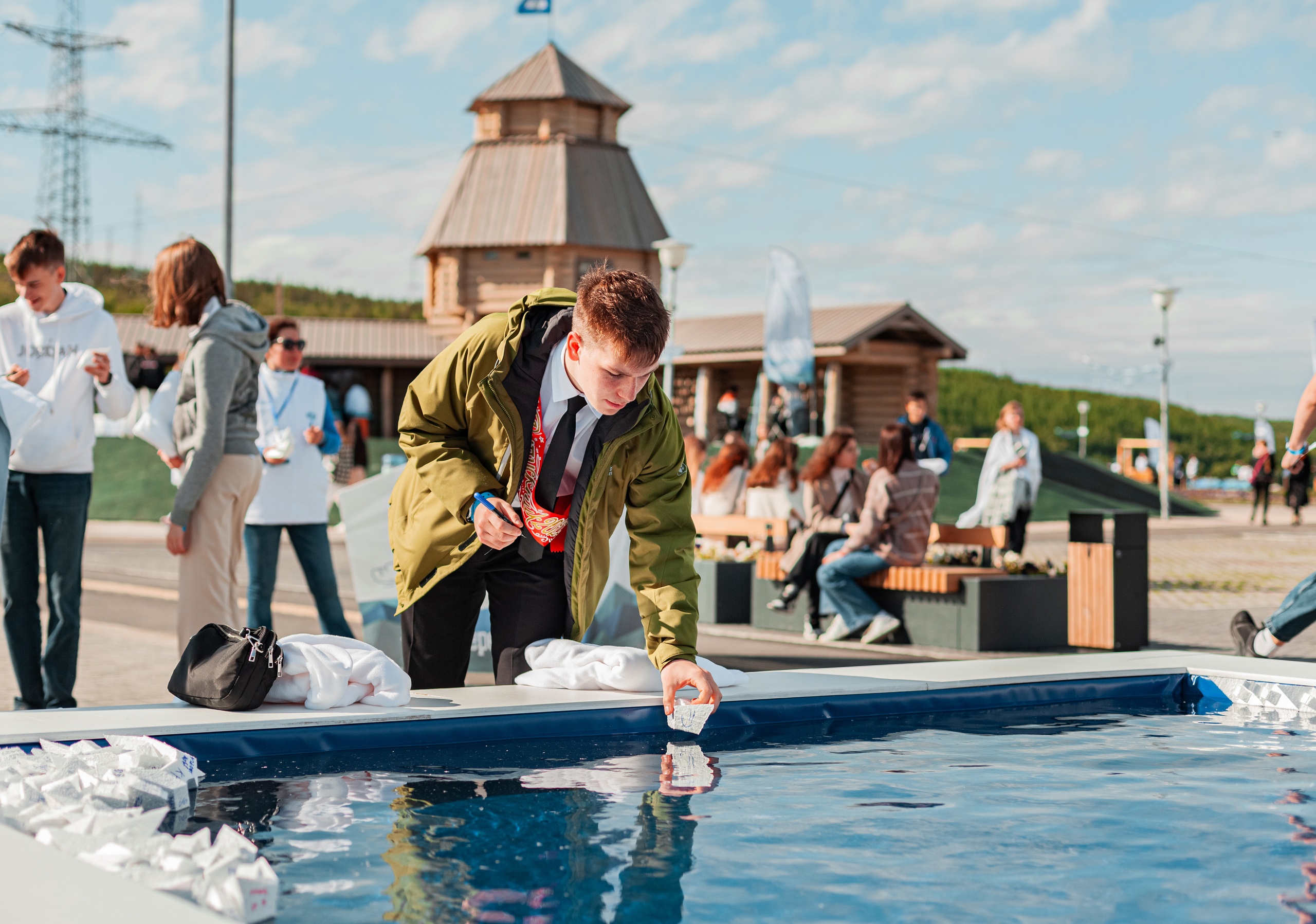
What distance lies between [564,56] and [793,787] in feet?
129

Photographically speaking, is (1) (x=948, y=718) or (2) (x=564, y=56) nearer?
(1) (x=948, y=718)

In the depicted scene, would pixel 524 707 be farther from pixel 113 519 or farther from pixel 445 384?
pixel 113 519

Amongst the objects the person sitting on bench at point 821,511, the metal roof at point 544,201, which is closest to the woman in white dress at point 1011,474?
the person sitting on bench at point 821,511

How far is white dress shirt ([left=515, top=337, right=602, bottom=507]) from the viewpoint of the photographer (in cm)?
370

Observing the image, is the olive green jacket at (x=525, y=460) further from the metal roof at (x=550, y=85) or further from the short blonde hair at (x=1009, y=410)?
the metal roof at (x=550, y=85)

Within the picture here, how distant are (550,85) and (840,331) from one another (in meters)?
12.1

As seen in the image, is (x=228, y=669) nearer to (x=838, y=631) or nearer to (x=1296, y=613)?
(x=1296, y=613)

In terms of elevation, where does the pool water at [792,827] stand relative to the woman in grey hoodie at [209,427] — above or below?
below

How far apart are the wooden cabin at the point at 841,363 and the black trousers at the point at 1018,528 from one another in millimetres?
19065

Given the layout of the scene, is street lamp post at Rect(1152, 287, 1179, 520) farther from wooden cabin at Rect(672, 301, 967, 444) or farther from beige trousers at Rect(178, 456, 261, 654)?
beige trousers at Rect(178, 456, 261, 654)

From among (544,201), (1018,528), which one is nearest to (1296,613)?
(1018,528)

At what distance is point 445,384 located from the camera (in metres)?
3.81

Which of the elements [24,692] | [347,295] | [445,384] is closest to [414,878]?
[445,384]

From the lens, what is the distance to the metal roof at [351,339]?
125 feet
